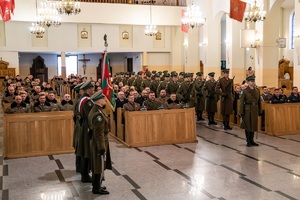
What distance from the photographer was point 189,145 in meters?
9.56

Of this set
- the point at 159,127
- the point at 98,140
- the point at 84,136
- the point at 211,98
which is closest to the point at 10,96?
the point at 159,127

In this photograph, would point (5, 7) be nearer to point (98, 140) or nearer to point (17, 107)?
point (17, 107)

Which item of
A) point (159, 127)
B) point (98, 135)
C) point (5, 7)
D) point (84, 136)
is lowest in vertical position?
point (159, 127)

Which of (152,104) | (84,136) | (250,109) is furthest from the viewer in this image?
(152,104)

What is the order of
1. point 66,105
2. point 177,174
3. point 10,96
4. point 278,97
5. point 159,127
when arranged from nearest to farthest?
point 177,174
point 159,127
point 66,105
point 278,97
point 10,96

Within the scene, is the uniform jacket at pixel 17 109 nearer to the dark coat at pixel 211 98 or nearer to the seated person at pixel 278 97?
the dark coat at pixel 211 98

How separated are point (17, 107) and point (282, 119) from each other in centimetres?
700

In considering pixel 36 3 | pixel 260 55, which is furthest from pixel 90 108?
pixel 36 3

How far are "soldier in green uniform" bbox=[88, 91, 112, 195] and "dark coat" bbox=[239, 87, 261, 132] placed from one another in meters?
4.49

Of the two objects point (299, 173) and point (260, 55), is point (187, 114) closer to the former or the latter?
point (299, 173)

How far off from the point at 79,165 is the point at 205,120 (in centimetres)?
719

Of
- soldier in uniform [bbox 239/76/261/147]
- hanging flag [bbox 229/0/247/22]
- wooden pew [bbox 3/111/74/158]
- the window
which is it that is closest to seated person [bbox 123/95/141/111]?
wooden pew [bbox 3/111/74/158]

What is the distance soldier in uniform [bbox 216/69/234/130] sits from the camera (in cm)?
1171

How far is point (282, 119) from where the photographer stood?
35.1ft
